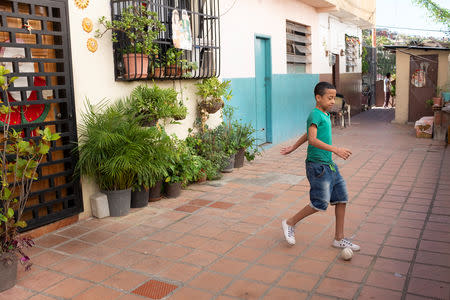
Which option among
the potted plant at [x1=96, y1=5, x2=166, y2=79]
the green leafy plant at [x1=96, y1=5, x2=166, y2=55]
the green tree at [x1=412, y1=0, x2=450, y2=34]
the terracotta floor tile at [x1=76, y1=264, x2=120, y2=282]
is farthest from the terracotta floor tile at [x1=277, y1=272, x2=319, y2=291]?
the green tree at [x1=412, y1=0, x2=450, y2=34]

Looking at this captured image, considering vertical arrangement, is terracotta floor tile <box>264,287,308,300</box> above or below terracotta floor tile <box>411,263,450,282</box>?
below

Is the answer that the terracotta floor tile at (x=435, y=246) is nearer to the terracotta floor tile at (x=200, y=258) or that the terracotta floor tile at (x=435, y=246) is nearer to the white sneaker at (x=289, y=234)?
the white sneaker at (x=289, y=234)

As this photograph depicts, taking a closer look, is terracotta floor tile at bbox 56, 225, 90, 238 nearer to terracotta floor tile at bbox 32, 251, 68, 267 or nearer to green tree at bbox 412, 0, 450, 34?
terracotta floor tile at bbox 32, 251, 68, 267

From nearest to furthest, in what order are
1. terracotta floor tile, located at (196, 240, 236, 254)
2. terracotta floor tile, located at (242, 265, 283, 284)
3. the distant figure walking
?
1. terracotta floor tile, located at (242, 265, 283, 284)
2. terracotta floor tile, located at (196, 240, 236, 254)
3. the distant figure walking

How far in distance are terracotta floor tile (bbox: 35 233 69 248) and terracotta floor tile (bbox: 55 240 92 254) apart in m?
0.11

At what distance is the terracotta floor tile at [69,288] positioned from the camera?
10.6ft

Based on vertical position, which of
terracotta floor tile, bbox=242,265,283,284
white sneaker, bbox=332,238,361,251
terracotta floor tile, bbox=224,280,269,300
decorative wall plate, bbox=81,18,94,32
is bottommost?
terracotta floor tile, bbox=224,280,269,300

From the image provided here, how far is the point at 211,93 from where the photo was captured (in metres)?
6.97

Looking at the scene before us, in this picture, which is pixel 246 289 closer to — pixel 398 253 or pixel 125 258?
pixel 125 258

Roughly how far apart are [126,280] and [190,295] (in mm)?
592

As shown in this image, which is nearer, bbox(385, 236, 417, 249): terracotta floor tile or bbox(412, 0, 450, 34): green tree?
bbox(385, 236, 417, 249): terracotta floor tile

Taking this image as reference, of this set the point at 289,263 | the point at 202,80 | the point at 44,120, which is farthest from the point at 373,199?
the point at 44,120

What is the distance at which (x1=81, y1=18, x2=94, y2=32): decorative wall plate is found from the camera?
16.0ft

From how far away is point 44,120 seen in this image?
A: 4.54m
